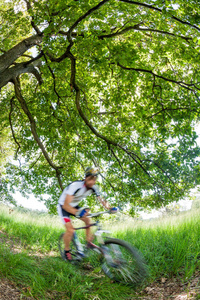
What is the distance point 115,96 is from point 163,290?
23.6 feet

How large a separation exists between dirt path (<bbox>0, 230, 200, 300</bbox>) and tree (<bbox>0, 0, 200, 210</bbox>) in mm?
4672

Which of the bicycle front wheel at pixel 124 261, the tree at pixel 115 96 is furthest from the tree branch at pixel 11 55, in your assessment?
the bicycle front wheel at pixel 124 261

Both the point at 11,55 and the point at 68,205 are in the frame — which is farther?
the point at 11,55

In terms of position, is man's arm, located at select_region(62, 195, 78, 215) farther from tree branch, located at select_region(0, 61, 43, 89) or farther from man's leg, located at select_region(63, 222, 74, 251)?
tree branch, located at select_region(0, 61, 43, 89)

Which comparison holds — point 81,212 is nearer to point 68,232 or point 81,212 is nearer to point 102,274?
A: point 68,232

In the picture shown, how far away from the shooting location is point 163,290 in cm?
503

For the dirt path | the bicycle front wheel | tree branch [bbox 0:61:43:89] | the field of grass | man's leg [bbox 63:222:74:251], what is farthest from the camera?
tree branch [bbox 0:61:43:89]

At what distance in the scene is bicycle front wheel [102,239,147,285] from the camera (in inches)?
184

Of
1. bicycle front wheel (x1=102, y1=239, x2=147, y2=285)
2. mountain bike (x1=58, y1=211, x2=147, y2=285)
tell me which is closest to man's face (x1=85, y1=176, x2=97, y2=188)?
mountain bike (x1=58, y1=211, x2=147, y2=285)

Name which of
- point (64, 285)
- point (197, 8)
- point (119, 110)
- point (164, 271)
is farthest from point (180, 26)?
point (64, 285)

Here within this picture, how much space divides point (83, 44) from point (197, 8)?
3.13 meters

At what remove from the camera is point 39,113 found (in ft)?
36.7

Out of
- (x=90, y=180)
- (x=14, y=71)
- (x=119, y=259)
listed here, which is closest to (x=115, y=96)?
(x=14, y=71)

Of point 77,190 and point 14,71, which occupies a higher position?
point 14,71
